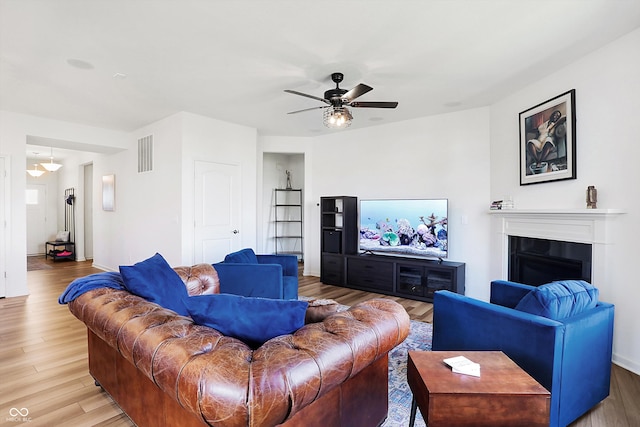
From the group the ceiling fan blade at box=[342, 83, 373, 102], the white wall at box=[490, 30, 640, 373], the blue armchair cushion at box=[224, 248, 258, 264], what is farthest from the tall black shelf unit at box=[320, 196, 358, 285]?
the white wall at box=[490, 30, 640, 373]

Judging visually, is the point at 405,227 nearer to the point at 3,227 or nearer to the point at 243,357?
the point at 243,357

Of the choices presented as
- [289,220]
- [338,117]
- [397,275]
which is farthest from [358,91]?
[289,220]

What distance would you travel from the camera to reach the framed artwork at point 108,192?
20.6 ft

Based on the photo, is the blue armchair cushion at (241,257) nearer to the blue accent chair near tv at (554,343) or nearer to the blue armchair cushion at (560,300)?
the blue accent chair near tv at (554,343)

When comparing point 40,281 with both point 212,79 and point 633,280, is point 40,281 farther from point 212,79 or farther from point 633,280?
point 633,280

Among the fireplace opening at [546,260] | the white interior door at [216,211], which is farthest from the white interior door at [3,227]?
the fireplace opening at [546,260]

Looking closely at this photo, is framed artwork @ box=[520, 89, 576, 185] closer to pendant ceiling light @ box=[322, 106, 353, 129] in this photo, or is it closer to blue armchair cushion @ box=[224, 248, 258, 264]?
pendant ceiling light @ box=[322, 106, 353, 129]

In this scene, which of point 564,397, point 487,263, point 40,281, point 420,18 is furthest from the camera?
point 40,281

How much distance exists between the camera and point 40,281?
570 cm

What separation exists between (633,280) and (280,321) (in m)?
2.93

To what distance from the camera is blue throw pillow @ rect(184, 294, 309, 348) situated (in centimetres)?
135

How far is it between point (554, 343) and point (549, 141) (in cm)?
254

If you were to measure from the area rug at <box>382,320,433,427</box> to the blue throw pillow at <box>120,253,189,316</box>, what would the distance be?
140 centimetres

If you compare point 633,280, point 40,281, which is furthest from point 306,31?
point 40,281
